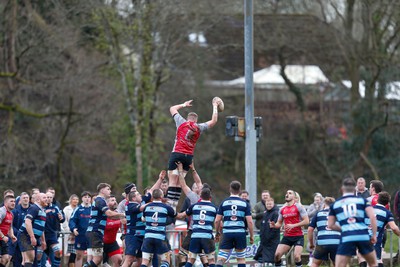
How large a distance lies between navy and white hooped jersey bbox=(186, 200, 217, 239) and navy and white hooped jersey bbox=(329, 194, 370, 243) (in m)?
4.60

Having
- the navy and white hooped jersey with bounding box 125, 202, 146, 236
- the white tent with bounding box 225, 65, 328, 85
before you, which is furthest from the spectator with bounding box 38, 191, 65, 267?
the white tent with bounding box 225, 65, 328, 85

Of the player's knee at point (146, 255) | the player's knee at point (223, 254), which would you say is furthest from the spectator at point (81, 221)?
the player's knee at point (223, 254)

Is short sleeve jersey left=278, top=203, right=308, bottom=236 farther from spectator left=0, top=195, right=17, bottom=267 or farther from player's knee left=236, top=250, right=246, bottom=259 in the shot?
spectator left=0, top=195, right=17, bottom=267

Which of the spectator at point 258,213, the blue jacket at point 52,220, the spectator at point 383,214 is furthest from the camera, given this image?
the spectator at point 258,213

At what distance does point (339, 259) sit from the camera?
18.7 metres

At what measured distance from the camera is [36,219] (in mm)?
23859

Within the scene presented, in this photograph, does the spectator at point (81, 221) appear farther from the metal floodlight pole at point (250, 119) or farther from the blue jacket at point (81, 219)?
the metal floodlight pole at point (250, 119)

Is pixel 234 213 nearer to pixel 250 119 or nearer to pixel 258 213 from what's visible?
pixel 258 213

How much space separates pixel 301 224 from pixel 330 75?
1049 inches

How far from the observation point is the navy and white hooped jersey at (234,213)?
22.7 m

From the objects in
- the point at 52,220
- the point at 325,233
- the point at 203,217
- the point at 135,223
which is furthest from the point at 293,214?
the point at 52,220

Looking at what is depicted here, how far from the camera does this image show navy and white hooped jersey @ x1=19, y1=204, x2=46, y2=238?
2356cm

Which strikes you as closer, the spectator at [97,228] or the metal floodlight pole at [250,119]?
the spectator at [97,228]

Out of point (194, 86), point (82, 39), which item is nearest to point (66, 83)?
point (82, 39)
